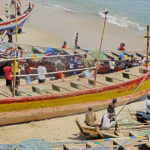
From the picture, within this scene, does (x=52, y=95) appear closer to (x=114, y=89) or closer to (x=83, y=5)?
(x=114, y=89)

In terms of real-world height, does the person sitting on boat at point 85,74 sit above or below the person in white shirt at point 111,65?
below

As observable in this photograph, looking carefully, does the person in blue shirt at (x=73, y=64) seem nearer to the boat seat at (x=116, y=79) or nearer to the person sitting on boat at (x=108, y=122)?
the boat seat at (x=116, y=79)

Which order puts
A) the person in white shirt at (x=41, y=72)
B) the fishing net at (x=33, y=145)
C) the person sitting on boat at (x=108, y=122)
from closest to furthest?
the fishing net at (x=33, y=145) → the person sitting on boat at (x=108, y=122) → the person in white shirt at (x=41, y=72)

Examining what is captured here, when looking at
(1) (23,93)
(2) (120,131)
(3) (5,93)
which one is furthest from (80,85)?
(2) (120,131)

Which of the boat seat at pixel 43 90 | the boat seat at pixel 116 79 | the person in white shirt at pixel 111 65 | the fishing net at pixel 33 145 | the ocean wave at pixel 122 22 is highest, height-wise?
the ocean wave at pixel 122 22

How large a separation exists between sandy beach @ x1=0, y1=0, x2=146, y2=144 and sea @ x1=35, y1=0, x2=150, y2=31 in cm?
147

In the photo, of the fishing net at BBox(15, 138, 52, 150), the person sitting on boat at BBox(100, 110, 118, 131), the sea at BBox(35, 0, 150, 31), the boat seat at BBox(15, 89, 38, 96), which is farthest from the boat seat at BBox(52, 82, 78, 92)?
the sea at BBox(35, 0, 150, 31)

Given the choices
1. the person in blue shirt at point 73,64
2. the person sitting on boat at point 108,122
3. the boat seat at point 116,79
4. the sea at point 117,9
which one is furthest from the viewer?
the sea at point 117,9

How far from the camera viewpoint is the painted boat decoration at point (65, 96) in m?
13.4

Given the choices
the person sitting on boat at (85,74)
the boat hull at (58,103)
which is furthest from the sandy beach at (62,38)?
the person sitting on boat at (85,74)

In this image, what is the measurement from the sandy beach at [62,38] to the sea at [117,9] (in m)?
1.47

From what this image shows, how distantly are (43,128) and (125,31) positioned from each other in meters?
17.8

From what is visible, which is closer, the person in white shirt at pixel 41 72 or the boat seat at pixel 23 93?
the boat seat at pixel 23 93

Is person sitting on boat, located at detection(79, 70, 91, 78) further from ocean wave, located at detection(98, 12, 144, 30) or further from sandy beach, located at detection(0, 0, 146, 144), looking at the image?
ocean wave, located at detection(98, 12, 144, 30)
